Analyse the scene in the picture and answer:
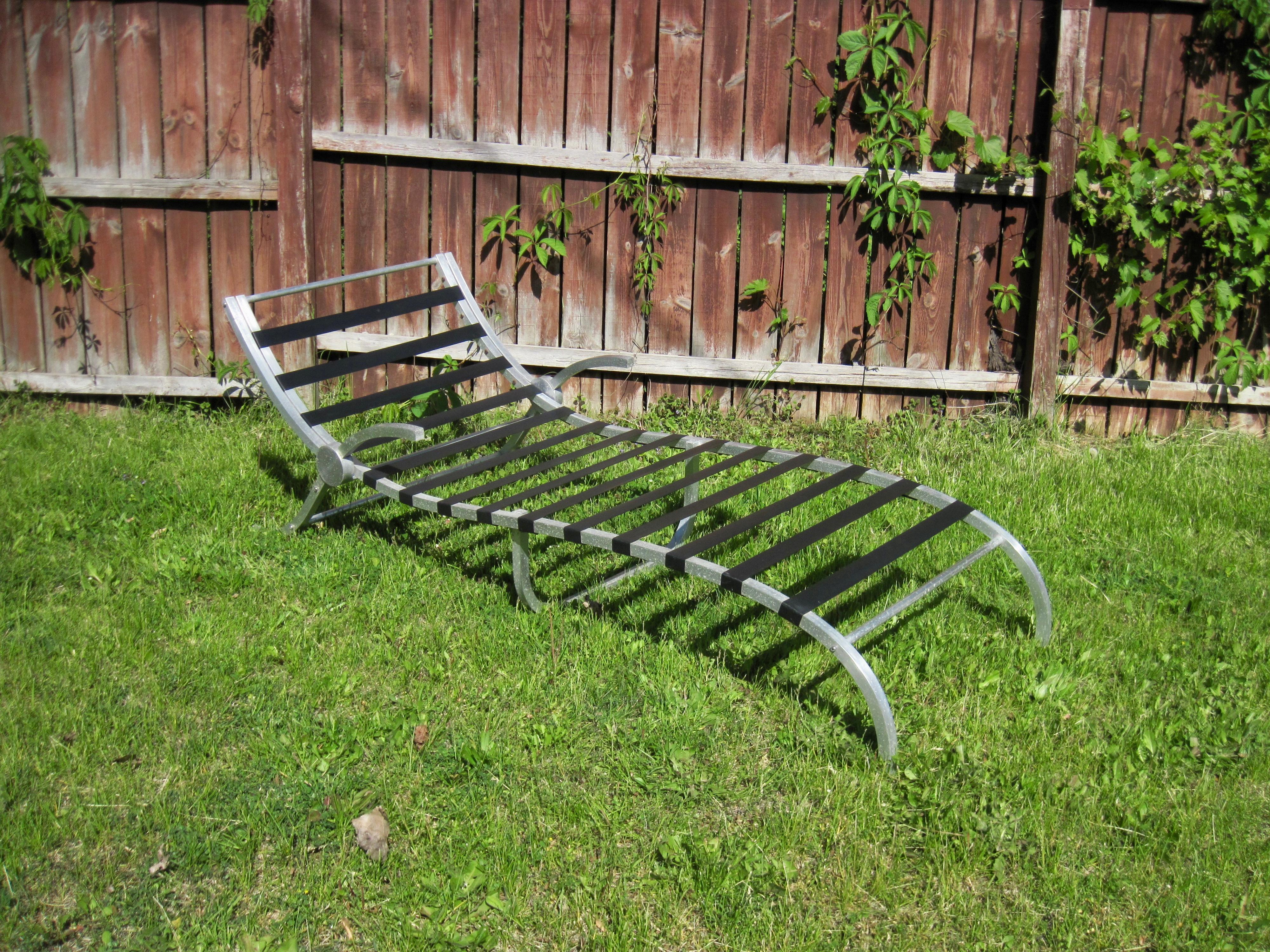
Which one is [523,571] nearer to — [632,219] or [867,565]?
[867,565]

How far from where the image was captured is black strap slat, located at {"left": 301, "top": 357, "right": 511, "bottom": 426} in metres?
3.79

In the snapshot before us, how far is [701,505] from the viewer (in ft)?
10.8

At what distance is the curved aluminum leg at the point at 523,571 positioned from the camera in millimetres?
3254

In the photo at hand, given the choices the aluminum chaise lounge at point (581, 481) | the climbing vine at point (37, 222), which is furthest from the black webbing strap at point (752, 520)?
the climbing vine at point (37, 222)

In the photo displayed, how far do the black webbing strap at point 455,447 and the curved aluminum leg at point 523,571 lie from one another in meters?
0.46

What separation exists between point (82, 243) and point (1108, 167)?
15.0 ft

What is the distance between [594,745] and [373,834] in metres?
0.59

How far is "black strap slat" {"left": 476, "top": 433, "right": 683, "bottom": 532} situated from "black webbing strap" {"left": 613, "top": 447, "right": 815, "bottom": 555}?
308 millimetres

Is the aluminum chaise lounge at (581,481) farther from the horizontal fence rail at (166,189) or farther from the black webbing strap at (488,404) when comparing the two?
the horizontal fence rail at (166,189)

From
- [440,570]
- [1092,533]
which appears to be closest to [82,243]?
[440,570]

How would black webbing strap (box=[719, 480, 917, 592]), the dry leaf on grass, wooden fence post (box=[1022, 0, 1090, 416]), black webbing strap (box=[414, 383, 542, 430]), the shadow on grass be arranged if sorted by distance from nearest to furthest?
the dry leaf on grass, black webbing strap (box=[719, 480, 917, 592]), black webbing strap (box=[414, 383, 542, 430]), the shadow on grass, wooden fence post (box=[1022, 0, 1090, 416])

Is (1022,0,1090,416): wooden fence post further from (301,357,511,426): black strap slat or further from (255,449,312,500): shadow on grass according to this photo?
(255,449,312,500): shadow on grass

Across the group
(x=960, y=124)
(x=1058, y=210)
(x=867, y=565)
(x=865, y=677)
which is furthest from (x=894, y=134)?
(x=865, y=677)

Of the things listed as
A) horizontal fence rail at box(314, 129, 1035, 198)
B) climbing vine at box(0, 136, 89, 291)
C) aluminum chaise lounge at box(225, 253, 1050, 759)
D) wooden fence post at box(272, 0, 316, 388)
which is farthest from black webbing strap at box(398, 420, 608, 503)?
climbing vine at box(0, 136, 89, 291)
